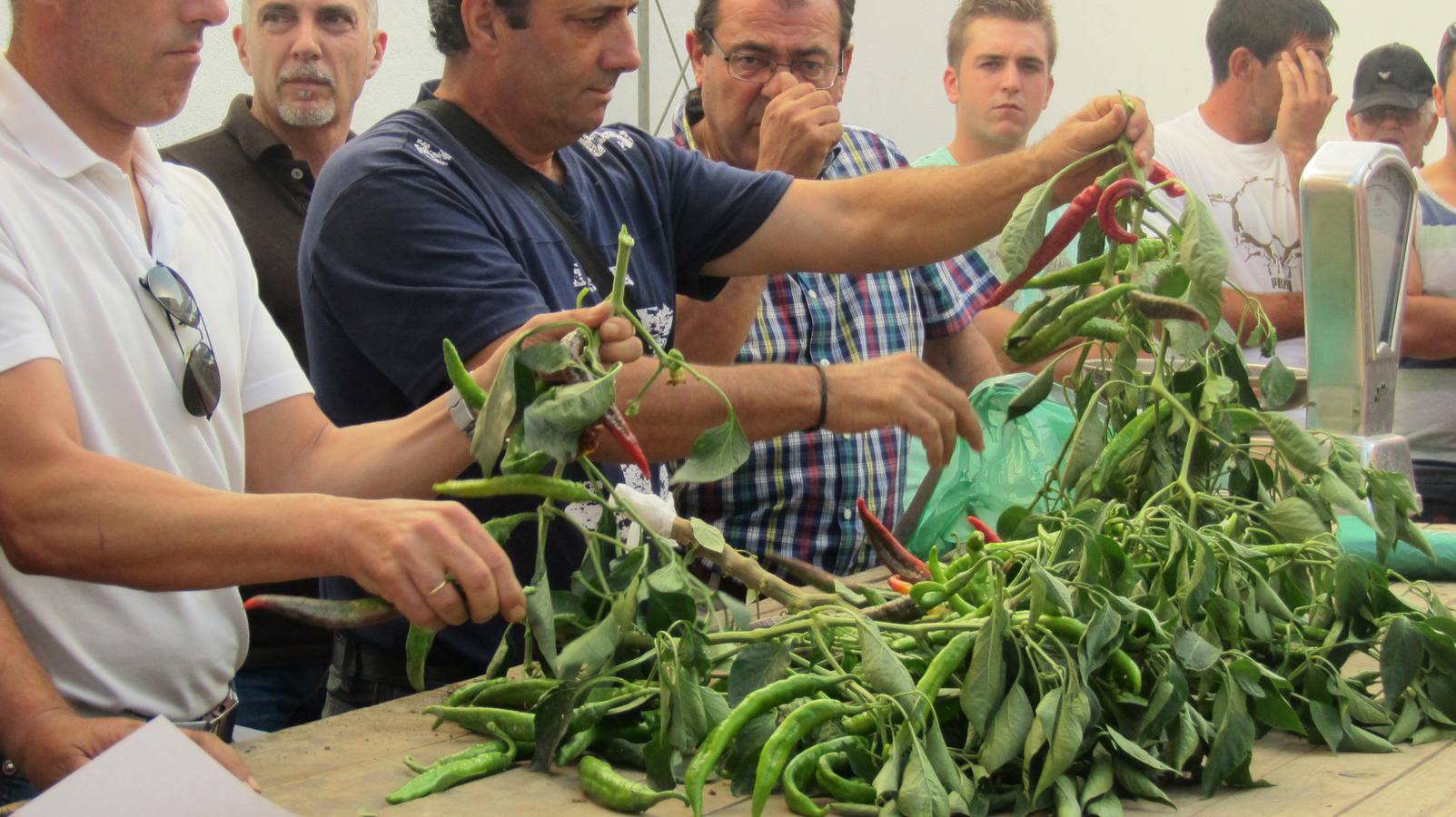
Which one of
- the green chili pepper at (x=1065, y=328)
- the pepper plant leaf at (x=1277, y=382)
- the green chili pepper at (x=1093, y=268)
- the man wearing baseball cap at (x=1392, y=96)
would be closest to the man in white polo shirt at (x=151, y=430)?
the green chili pepper at (x=1065, y=328)

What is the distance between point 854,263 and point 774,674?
4.23 ft

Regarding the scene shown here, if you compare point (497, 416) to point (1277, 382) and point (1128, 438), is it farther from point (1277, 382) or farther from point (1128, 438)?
point (1277, 382)

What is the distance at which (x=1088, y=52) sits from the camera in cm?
759

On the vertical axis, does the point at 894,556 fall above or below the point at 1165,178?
below

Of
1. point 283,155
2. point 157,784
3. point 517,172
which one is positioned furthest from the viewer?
point 283,155

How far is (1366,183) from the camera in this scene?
2.67m

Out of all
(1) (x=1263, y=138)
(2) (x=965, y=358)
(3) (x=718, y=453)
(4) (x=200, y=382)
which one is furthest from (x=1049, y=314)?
(1) (x=1263, y=138)

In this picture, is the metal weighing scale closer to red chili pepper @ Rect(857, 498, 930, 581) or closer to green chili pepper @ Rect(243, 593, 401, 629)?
red chili pepper @ Rect(857, 498, 930, 581)

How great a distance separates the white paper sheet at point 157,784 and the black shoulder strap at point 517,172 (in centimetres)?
119

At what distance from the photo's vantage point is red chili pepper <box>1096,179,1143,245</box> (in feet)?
6.46

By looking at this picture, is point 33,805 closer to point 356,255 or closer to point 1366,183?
point 356,255

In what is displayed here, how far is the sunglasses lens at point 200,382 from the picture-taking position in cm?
181

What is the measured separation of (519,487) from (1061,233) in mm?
877

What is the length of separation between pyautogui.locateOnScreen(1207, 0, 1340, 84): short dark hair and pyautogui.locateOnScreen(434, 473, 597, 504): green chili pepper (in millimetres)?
3338
